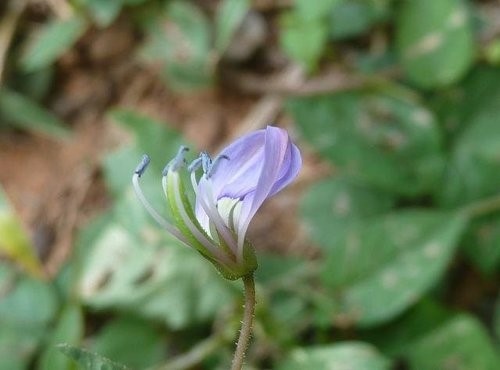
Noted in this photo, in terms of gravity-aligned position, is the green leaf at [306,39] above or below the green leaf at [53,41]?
below

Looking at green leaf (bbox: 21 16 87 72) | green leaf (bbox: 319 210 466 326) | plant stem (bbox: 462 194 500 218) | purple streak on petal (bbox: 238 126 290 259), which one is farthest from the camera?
green leaf (bbox: 21 16 87 72)

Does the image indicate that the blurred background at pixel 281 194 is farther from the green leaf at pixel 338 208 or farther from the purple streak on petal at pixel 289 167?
the purple streak on petal at pixel 289 167

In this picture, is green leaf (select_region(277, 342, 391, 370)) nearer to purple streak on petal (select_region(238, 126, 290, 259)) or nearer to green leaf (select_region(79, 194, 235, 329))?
green leaf (select_region(79, 194, 235, 329))

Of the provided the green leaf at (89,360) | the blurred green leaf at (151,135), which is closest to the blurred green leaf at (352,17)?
the blurred green leaf at (151,135)

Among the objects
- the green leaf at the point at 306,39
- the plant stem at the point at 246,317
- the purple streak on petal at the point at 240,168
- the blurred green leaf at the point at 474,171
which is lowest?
the plant stem at the point at 246,317

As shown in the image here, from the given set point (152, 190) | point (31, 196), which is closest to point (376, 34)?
point (152, 190)

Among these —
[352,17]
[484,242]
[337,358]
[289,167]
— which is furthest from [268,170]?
[352,17]

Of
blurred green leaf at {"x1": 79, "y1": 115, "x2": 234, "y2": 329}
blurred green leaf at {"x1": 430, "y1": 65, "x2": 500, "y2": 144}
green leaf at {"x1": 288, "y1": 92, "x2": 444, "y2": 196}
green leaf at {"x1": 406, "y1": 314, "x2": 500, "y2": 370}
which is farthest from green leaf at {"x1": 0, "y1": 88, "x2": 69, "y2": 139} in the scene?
green leaf at {"x1": 406, "y1": 314, "x2": 500, "y2": 370}

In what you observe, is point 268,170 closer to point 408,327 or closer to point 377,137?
point 408,327
